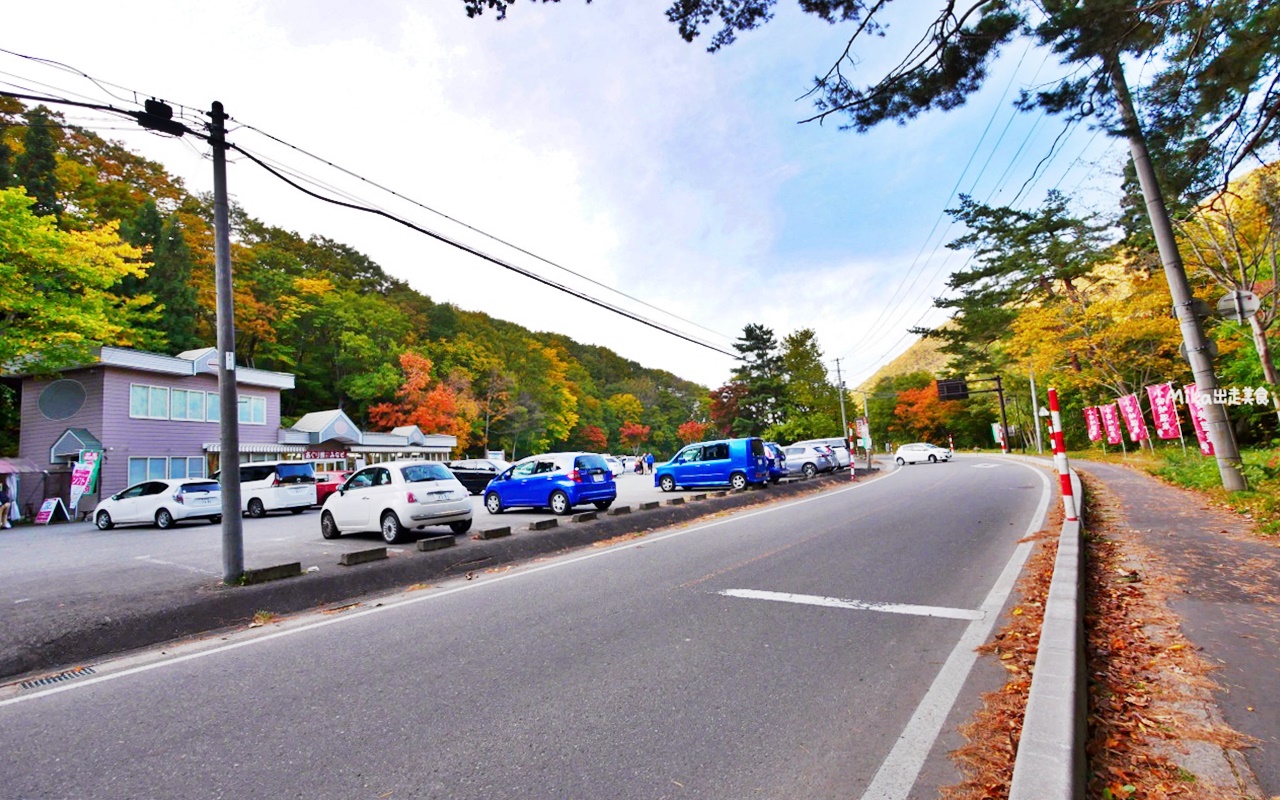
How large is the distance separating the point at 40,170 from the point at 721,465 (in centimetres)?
3728

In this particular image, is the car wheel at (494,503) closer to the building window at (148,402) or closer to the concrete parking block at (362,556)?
the concrete parking block at (362,556)

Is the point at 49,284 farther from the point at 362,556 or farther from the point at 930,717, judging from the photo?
the point at 930,717

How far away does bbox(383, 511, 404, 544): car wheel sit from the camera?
33.3ft

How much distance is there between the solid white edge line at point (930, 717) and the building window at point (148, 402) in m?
29.4

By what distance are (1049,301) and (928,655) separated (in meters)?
35.7

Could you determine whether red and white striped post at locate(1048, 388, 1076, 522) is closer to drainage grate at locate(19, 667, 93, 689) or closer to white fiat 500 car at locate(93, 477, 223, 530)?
drainage grate at locate(19, 667, 93, 689)

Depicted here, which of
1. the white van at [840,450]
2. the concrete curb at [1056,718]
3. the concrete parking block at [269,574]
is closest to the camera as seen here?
the concrete curb at [1056,718]

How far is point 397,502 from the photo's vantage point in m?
10.1

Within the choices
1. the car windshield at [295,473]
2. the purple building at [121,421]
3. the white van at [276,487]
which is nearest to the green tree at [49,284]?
the purple building at [121,421]

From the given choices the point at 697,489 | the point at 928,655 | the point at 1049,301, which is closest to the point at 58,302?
the point at 697,489

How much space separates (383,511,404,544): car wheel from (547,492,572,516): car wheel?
4893 mm

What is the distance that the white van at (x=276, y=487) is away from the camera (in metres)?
18.2

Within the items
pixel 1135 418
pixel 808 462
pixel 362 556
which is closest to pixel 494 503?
pixel 362 556

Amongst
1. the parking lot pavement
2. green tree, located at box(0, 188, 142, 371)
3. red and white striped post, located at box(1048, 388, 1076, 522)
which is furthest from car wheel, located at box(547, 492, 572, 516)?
green tree, located at box(0, 188, 142, 371)
